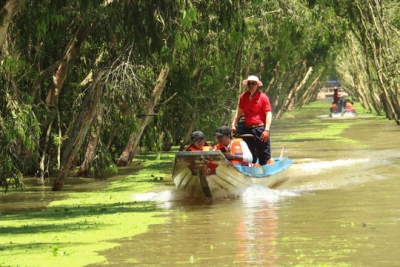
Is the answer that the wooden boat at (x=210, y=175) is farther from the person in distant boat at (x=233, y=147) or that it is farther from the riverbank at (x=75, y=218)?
the riverbank at (x=75, y=218)

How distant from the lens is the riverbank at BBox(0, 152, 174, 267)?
34.9 ft

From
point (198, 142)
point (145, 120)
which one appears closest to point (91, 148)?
point (145, 120)

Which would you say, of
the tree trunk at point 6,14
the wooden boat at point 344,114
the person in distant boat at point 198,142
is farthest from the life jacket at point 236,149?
the wooden boat at point 344,114

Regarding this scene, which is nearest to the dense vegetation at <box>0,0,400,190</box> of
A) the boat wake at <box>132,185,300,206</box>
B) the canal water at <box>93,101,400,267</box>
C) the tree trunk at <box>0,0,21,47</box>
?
the tree trunk at <box>0,0,21,47</box>

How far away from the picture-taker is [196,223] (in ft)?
43.5

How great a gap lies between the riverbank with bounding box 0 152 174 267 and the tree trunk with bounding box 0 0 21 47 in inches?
98.6

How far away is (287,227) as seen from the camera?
12.3 m

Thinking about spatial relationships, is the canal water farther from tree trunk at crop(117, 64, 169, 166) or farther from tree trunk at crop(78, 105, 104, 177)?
tree trunk at crop(117, 64, 169, 166)

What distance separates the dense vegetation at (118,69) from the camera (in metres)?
15.3

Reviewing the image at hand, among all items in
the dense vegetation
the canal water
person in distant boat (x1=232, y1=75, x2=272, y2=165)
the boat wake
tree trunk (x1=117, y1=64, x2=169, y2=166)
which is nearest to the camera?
the canal water

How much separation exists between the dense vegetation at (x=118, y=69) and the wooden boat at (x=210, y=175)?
1619 mm

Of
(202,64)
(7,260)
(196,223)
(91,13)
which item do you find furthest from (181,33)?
(202,64)

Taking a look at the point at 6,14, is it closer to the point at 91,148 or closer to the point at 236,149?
the point at 236,149

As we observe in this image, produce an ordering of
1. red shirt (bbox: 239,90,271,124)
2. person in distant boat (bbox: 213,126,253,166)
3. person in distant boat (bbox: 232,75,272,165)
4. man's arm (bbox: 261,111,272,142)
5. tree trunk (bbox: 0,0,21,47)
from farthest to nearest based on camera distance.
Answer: red shirt (bbox: 239,90,271,124) < person in distant boat (bbox: 232,75,272,165) < man's arm (bbox: 261,111,272,142) < person in distant boat (bbox: 213,126,253,166) < tree trunk (bbox: 0,0,21,47)
